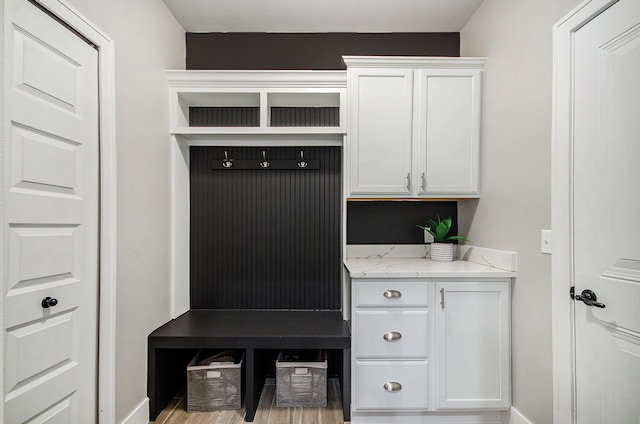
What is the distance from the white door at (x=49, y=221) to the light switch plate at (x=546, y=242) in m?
2.17

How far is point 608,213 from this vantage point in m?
1.41

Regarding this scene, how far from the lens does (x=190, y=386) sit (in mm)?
2273

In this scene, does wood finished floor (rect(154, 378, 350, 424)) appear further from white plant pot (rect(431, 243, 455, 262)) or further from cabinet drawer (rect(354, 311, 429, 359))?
white plant pot (rect(431, 243, 455, 262))

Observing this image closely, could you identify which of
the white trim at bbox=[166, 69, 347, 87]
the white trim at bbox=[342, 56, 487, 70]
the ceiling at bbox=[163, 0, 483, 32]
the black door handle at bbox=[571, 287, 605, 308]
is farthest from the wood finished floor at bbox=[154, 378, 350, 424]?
the ceiling at bbox=[163, 0, 483, 32]

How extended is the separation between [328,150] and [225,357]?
1.66 m

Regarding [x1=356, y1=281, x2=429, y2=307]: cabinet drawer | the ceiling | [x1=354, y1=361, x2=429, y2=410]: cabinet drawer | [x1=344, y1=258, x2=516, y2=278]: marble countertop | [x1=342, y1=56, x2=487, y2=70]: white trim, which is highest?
the ceiling

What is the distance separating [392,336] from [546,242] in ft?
3.09

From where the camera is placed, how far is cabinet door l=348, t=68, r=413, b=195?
7.76ft

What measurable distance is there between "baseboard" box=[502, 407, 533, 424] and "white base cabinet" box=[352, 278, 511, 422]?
4 cm

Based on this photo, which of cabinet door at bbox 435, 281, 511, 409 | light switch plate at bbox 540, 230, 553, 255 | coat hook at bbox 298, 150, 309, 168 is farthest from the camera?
coat hook at bbox 298, 150, 309, 168

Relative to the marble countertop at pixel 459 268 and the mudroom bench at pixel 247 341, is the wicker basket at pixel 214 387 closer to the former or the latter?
the mudroom bench at pixel 247 341

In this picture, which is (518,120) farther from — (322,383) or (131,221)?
Result: (131,221)

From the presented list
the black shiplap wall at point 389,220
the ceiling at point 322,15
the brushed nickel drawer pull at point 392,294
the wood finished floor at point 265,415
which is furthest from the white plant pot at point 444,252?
the ceiling at point 322,15

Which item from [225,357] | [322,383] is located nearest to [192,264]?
[225,357]
